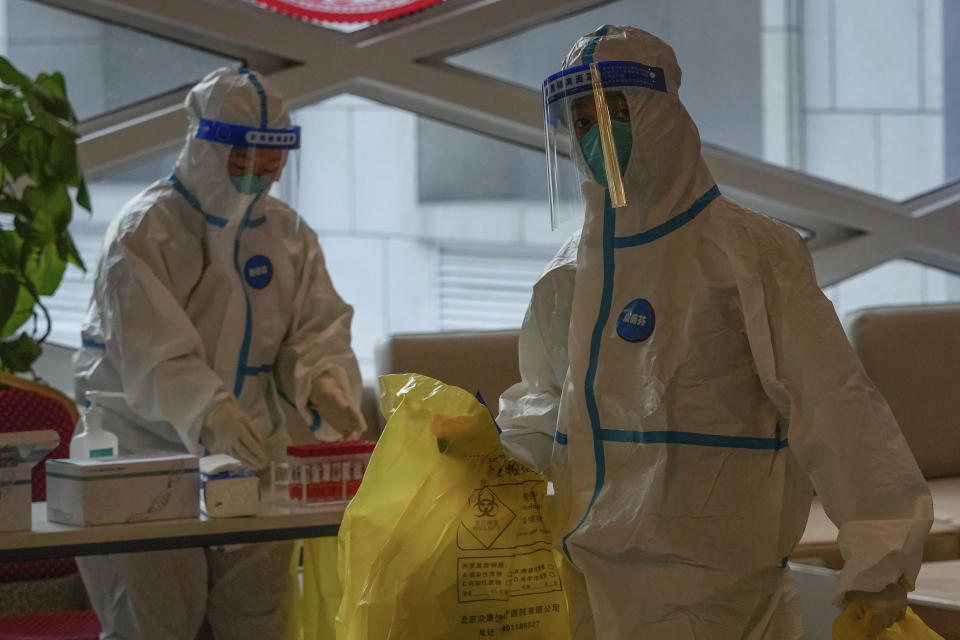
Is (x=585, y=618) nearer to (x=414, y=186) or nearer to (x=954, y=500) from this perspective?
(x=954, y=500)

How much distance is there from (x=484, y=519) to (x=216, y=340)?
39.3 inches

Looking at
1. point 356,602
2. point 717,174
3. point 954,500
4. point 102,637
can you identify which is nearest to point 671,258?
point 356,602

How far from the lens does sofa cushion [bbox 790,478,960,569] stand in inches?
119

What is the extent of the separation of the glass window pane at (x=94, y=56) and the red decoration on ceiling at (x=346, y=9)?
33 centimetres

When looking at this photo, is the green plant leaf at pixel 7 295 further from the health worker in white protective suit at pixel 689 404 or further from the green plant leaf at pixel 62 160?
the health worker in white protective suit at pixel 689 404

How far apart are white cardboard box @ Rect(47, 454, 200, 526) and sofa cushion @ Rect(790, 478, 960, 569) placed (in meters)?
1.48

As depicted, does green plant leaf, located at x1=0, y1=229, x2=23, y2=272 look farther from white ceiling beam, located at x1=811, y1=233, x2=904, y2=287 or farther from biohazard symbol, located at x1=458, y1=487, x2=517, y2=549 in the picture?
white ceiling beam, located at x1=811, y1=233, x2=904, y2=287

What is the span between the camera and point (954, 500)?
11.3 feet

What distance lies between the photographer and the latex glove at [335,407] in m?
2.63

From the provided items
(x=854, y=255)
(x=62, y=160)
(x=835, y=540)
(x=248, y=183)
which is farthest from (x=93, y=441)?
(x=854, y=255)

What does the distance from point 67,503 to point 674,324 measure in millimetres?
1090

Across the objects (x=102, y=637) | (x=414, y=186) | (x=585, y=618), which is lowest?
(x=102, y=637)

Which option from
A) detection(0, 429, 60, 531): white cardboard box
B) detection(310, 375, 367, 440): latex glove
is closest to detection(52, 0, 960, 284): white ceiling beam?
detection(310, 375, 367, 440): latex glove

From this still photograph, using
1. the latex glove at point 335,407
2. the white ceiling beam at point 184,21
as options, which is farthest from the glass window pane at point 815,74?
the latex glove at point 335,407
